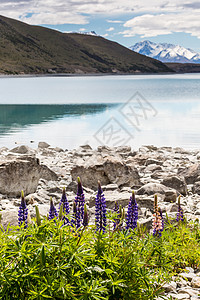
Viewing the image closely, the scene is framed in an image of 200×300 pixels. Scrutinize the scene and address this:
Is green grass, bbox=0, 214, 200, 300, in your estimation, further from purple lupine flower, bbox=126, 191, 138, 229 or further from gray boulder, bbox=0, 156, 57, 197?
gray boulder, bbox=0, 156, 57, 197

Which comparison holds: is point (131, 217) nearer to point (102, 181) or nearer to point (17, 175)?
point (17, 175)

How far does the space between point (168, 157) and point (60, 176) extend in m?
5.16

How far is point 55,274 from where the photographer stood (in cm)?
290

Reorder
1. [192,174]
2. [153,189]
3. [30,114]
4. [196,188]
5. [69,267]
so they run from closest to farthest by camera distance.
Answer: [69,267], [153,189], [196,188], [192,174], [30,114]

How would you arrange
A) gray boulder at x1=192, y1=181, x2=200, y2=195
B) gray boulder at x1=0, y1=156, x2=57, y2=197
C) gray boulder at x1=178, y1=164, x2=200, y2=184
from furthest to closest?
gray boulder at x1=178, y1=164, x2=200, y2=184 → gray boulder at x1=192, y1=181, x2=200, y2=195 → gray boulder at x1=0, y1=156, x2=57, y2=197

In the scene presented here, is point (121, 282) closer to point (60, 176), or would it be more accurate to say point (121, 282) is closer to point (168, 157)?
point (60, 176)

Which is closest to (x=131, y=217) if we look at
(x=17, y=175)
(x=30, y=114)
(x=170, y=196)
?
Result: (x=170, y=196)

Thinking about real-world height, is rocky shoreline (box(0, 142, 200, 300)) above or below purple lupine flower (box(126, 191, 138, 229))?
Answer: below

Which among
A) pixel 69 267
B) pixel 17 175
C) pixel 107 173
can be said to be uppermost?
pixel 69 267

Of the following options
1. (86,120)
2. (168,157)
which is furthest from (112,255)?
(86,120)

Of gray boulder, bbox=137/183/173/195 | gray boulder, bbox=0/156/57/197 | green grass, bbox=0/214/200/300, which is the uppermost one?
green grass, bbox=0/214/200/300

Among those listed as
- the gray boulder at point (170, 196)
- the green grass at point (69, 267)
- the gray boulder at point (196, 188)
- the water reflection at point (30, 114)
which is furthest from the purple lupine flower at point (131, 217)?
the water reflection at point (30, 114)

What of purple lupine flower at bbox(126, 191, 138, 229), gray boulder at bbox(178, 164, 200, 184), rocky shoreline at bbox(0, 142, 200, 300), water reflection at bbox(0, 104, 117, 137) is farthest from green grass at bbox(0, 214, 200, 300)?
water reflection at bbox(0, 104, 117, 137)

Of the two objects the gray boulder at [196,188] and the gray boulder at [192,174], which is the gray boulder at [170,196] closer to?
the gray boulder at [196,188]
